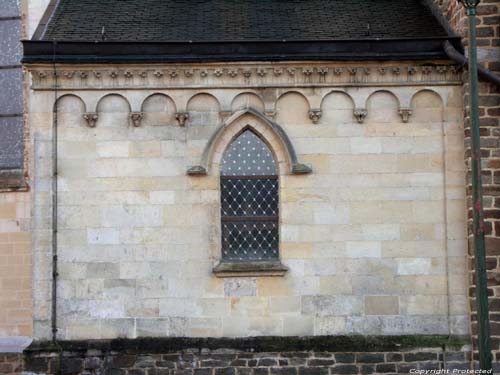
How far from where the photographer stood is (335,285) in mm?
11945

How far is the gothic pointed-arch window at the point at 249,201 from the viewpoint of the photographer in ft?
39.7

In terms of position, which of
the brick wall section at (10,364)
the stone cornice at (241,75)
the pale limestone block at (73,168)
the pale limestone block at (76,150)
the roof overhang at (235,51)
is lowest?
the brick wall section at (10,364)

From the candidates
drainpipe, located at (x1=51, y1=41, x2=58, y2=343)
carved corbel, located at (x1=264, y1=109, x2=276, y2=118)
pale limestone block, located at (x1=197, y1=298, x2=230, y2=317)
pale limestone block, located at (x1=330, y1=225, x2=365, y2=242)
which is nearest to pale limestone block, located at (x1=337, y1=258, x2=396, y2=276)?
pale limestone block, located at (x1=330, y1=225, x2=365, y2=242)

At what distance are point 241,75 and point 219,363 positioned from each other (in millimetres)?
4020

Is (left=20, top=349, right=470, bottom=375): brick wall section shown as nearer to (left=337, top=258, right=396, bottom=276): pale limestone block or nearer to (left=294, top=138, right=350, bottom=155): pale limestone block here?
(left=337, top=258, right=396, bottom=276): pale limestone block

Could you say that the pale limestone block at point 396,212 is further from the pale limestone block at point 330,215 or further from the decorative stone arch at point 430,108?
the decorative stone arch at point 430,108

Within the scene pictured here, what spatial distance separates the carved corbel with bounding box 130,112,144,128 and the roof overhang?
2.43ft

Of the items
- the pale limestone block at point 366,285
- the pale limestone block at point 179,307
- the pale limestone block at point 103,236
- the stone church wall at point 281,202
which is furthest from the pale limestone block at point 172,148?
the pale limestone block at point 366,285

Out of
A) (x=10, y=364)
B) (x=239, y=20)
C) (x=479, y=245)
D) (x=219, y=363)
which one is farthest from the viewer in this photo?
(x=239, y=20)

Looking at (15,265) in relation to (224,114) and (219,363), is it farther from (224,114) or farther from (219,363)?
(224,114)

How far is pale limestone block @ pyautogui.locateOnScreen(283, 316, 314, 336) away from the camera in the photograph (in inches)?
468

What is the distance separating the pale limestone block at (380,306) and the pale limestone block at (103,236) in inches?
141

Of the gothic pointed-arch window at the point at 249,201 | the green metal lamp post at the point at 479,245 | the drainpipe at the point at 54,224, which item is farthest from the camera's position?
the gothic pointed-arch window at the point at 249,201

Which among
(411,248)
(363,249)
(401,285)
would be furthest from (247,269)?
(411,248)
